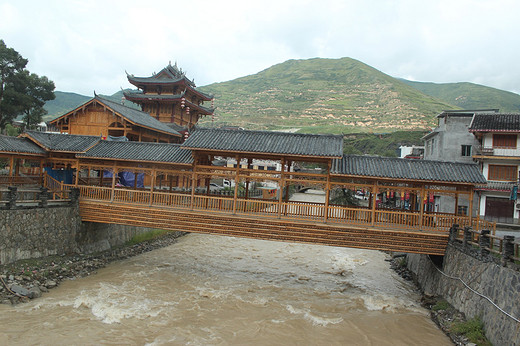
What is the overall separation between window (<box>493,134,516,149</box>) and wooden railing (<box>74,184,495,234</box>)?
41.4ft

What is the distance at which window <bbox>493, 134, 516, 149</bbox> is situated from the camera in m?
23.7

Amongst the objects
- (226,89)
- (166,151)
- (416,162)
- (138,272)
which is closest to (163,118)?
(166,151)

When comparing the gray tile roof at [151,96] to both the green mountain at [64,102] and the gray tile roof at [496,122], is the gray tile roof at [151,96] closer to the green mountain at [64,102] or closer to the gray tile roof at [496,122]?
the gray tile roof at [496,122]

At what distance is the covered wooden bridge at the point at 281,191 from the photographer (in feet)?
44.9

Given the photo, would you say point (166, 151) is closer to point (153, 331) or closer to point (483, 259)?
point (153, 331)

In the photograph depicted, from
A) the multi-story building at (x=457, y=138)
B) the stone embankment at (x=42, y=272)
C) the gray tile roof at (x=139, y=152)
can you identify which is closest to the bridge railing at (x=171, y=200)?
the gray tile roof at (x=139, y=152)

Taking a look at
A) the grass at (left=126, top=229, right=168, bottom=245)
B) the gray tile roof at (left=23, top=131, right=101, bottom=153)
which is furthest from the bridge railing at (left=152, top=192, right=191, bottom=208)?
the grass at (left=126, top=229, right=168, bottom=245)

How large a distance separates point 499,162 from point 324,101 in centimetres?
9978

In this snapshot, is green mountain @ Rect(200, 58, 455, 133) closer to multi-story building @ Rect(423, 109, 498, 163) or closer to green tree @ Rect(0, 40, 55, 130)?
multi-story building @ Rect(423, 109, 498, 163)

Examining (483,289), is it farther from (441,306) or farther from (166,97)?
(166,97)

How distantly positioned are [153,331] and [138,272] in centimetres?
580

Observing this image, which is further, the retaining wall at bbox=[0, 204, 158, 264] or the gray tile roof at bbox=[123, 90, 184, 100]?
the gray tile roof at bbox=[123, 90, 184, 100]

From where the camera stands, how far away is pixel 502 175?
2423 cm

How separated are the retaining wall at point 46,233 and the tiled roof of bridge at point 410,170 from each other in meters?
12.2
